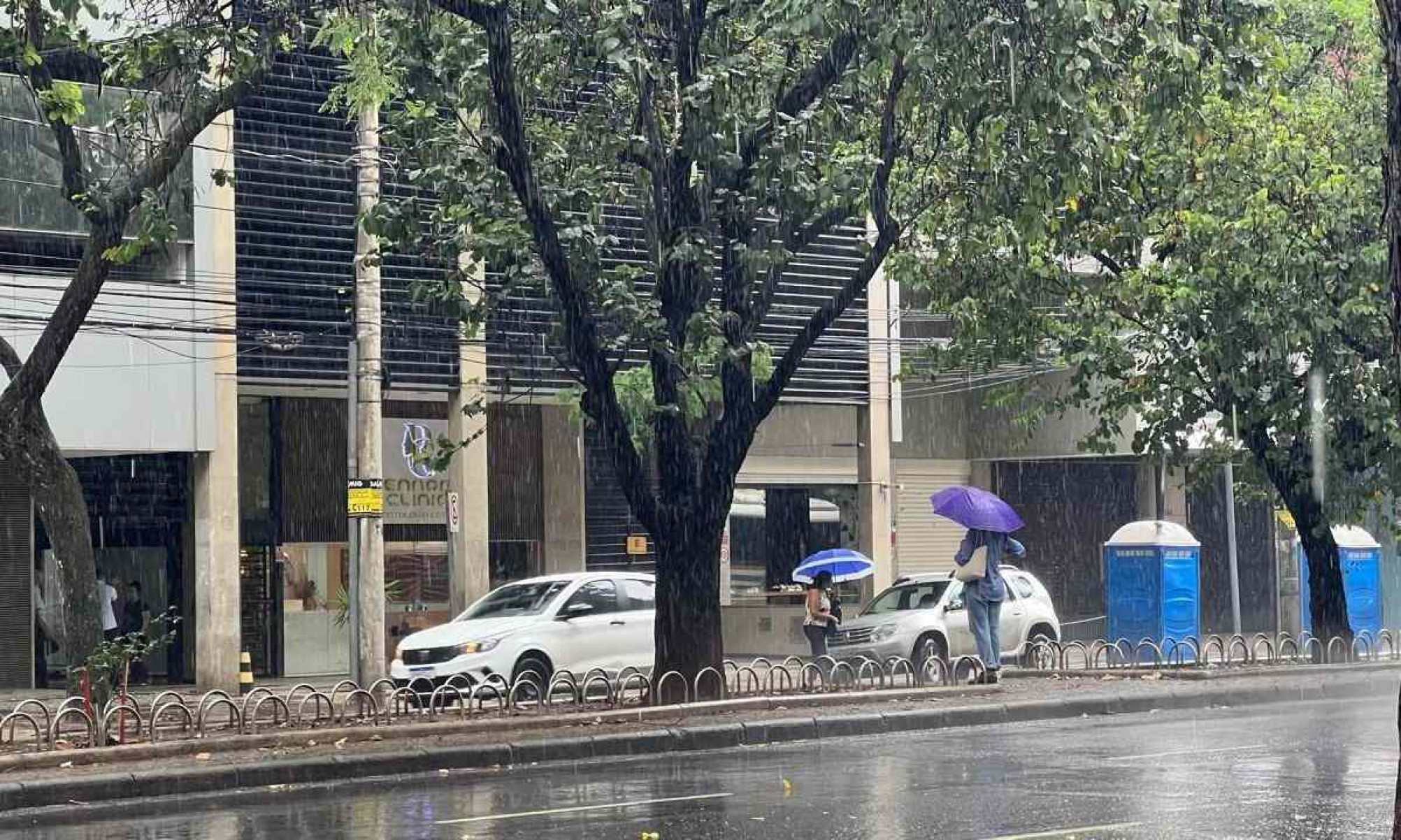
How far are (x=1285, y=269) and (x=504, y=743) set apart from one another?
38.7ft

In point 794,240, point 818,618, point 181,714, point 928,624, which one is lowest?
point 181,714

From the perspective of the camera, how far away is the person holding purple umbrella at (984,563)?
22406mm

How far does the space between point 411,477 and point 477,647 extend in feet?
28.1

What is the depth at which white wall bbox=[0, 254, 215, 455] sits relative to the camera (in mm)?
25062

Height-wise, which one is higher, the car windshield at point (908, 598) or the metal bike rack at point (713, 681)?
the car windshield at point (908, 598)

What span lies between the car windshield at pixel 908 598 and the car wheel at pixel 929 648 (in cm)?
46

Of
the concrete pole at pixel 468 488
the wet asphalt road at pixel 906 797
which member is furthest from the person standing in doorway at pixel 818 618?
the wet asphalt road at pixel 906 797

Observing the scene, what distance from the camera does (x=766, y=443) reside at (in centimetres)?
3528

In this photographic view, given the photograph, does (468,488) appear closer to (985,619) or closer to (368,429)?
(368,429)

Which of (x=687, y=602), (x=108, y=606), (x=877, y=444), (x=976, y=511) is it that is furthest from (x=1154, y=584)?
(x=108, y=606)

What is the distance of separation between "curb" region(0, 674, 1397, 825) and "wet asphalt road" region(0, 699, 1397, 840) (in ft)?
1.53

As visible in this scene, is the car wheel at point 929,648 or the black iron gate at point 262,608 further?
the black iron gate at point 262,608

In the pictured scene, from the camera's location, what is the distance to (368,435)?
2403 centimetres

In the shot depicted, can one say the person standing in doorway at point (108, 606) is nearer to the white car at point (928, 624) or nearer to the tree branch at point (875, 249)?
the white car at point (928, 624)
